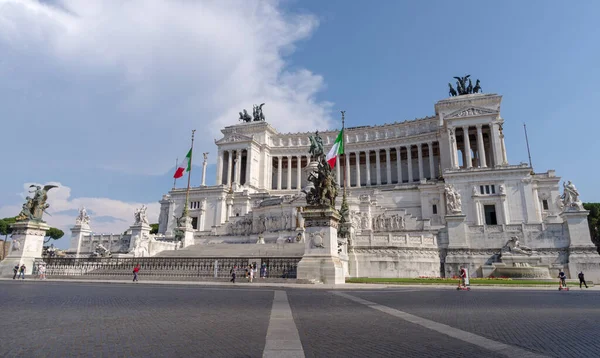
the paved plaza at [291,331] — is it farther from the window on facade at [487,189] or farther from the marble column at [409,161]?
the marble column at [409,161]

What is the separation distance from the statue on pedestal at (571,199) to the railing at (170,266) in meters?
28.2

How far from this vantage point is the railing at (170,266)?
78.1ft

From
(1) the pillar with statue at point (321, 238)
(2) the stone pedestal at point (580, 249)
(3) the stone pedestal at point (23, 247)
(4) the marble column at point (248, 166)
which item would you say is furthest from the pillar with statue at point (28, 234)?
(4) the marble column at point (248, 166)

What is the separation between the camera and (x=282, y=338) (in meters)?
5.94

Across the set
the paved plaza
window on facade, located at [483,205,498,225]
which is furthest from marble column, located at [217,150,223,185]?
the paved plaza

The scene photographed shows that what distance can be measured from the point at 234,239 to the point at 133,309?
43.7 metres

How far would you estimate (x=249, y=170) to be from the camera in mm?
84625

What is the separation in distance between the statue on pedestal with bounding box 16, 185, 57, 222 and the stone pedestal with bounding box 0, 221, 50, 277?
20.4 inches

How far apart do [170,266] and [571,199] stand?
121 ft

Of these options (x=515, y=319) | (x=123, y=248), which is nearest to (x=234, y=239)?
(x=123, y=248)

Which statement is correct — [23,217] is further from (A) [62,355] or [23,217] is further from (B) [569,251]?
(B) [569,251]

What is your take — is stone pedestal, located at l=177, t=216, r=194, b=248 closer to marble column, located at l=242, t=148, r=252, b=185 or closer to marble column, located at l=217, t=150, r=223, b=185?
marble column, located at l=242, t=148, r=252, b=185

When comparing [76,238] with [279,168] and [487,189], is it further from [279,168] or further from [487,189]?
[487,189]

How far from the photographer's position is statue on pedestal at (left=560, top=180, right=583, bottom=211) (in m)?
33.9
